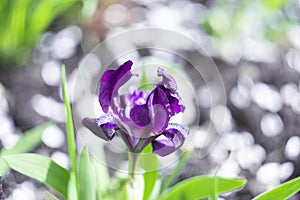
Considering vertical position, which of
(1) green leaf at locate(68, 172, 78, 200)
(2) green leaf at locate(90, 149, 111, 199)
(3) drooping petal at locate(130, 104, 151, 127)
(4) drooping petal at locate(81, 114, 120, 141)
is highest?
(3) drooping petal at locate(130, 104, 151, 127)

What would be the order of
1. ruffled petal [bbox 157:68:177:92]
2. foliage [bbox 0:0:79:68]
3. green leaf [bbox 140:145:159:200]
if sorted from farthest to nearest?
foliage [bbox 0:0:79:68] < green leaf [bbox 140:145:159:200] < ruffled petal [bbox 157:68:177:92]

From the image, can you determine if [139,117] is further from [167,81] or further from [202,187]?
[202,187]

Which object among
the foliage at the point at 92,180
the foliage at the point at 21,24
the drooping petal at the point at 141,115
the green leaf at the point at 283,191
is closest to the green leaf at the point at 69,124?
the foliage at the point at 92,180

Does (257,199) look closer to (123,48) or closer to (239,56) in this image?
(123,48)

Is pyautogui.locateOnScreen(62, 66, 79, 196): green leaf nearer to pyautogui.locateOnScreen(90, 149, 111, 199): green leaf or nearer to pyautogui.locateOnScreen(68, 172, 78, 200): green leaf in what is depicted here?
pyautogui.locateOnScreen(68, 172, 78, 200): green leaf

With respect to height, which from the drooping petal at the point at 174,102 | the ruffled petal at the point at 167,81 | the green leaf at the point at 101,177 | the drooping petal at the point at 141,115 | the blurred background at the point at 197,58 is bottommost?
the green leaf at the point at 101,177

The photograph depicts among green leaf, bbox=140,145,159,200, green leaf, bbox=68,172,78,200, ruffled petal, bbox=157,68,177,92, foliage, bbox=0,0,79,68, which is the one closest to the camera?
ruffled petal, bbox=157,68,177,92

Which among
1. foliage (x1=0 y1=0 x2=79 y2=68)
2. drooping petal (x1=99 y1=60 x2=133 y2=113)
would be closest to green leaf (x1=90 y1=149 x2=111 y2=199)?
drooping petal (x1=99 y1=60 x2=133 y2=113)

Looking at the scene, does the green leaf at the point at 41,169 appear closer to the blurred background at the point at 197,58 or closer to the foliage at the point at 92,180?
the foliage at the point at 92,180
